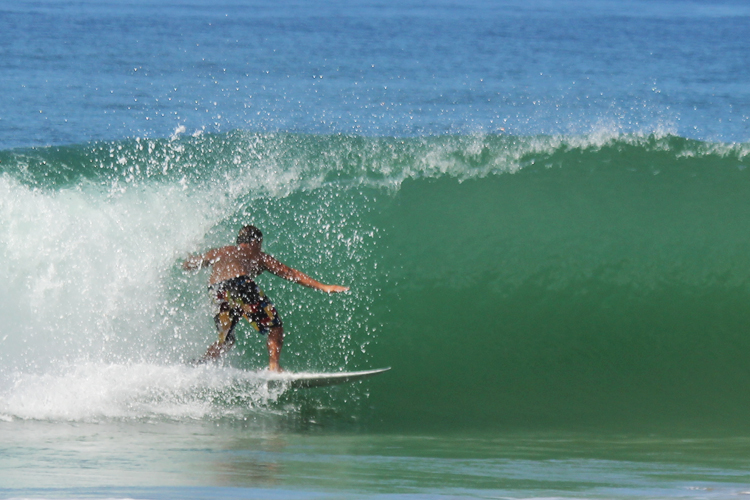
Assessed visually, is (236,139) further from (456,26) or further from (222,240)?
(456,26)

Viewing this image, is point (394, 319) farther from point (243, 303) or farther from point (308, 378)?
point (243, 303)

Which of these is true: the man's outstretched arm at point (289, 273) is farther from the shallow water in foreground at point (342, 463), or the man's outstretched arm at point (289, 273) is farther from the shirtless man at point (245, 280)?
the shallow water in foreground at point (342, 463)

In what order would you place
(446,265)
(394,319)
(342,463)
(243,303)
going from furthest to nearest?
(446,265) → (394,319) → (243,303) → (342,463)

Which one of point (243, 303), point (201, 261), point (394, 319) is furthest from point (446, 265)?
point (201, 261)

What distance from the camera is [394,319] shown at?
7422 millimetres

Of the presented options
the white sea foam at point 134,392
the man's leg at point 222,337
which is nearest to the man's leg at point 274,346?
the white sea foam at point 134,392

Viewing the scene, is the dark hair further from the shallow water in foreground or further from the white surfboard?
the shallow water in foreground

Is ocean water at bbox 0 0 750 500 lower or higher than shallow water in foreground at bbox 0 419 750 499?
higher

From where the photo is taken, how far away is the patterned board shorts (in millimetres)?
5965

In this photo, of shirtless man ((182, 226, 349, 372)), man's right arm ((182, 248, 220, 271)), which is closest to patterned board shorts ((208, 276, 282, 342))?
shirtless man ((182, 226, 349, 372))

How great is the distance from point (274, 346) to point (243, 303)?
34 centimetres

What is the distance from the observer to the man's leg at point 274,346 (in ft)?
19.6

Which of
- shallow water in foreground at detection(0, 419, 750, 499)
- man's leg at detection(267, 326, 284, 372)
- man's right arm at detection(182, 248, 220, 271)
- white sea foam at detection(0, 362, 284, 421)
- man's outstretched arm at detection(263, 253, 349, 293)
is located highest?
man's right arm at detection(182, 248, 220, 271)

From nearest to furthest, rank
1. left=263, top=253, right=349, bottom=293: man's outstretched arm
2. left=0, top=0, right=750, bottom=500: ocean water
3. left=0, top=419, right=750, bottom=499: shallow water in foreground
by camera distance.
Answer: left=0, top=419, right=750, bottom=499: shallow water in foreground < left=0, top=0, right=750, bottom=500: ocean water < left=263, top=253, right=349, bottom=293: man's outstretched arm
